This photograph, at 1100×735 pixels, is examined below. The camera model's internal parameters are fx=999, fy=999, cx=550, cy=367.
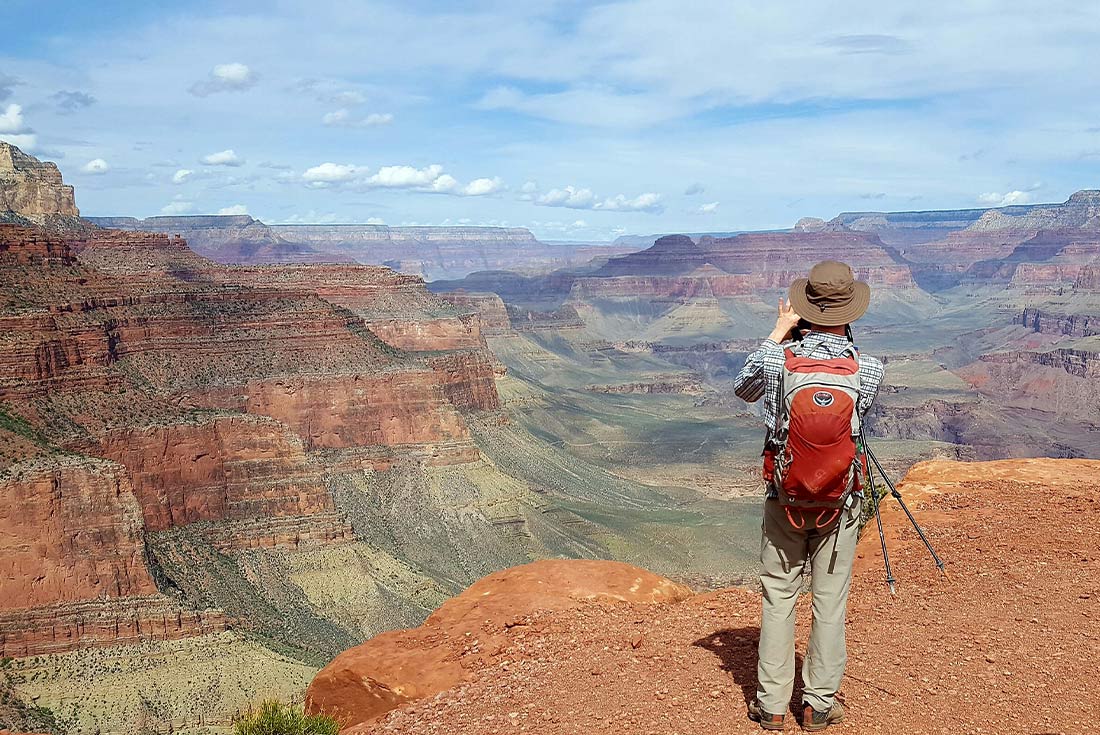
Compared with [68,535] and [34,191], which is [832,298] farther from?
[34,191]

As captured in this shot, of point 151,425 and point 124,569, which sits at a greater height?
point 151,425

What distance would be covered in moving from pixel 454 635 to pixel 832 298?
6577 millimetres

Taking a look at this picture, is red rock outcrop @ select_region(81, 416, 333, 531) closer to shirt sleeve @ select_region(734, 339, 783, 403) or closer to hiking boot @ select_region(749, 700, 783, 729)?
hiking boot @ select_region(749, 700, 783, 729)

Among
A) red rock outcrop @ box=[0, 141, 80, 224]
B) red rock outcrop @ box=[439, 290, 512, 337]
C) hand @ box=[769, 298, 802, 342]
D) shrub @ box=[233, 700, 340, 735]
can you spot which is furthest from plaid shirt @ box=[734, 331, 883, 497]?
red rock outcrop @ box=[439, 290, 512, 337]

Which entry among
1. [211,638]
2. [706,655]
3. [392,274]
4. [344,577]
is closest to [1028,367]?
[392,274]

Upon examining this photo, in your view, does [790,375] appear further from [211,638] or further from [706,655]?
[211,638]

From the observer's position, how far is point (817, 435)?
25.1ft

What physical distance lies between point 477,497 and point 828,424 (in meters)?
52.3

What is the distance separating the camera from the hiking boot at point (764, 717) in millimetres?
8195

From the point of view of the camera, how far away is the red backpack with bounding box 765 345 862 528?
7.64 m

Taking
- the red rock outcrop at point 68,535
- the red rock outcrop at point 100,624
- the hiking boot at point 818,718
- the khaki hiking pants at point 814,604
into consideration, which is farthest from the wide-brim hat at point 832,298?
the red rock outcrop at point 68,535

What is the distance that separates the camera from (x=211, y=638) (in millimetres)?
31672

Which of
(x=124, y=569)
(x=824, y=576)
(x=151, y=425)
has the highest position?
(x=824, y=576)

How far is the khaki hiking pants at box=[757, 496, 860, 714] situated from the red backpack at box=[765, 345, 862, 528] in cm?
29
